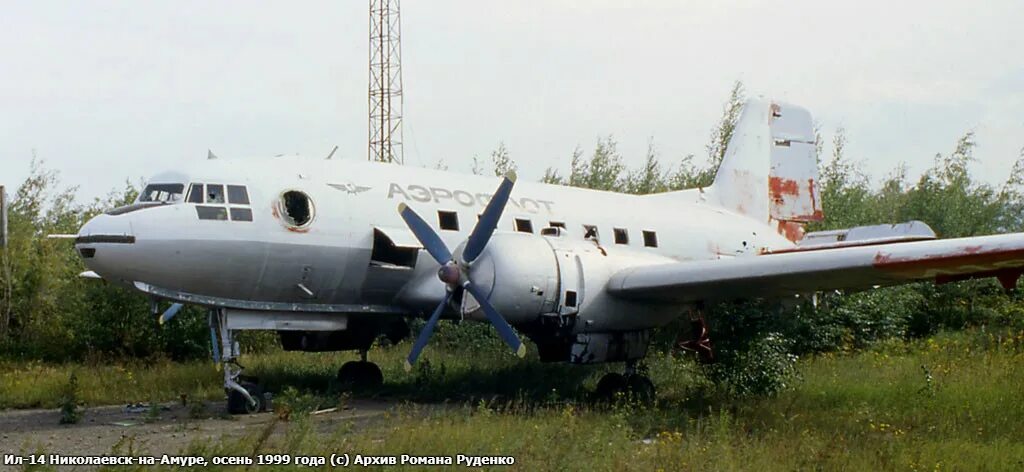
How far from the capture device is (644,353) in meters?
15.5

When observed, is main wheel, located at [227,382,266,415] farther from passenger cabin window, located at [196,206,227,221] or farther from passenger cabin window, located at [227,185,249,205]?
passenger cabin window, located at [227,185,249,205]

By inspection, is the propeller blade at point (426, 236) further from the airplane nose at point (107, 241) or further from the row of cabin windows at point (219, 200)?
the airplane nose at point (107, 241)

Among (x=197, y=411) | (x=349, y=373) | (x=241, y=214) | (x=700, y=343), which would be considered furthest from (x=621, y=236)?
(x=197, y=411)

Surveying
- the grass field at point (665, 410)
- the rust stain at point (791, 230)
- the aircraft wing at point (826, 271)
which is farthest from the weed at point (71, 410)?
the rust stain at point (791, 230)

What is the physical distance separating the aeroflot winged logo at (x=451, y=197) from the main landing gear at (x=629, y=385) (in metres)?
3.02

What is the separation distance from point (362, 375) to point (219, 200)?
5.05 meters

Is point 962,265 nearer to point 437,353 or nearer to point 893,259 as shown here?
point 893,259

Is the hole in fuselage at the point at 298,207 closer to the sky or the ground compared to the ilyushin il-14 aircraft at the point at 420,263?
closer to the sky

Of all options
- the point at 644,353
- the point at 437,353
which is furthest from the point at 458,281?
the point at 437,353

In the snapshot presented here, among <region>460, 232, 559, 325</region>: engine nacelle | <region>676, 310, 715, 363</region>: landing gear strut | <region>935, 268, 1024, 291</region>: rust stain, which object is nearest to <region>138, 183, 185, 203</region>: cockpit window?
<region>460, 232, 559, 325</region>: engine nacelle

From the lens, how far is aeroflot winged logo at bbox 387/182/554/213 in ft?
51.2

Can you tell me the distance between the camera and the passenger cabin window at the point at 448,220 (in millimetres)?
15656

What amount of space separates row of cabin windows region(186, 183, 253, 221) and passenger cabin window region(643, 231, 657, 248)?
22.7 feet

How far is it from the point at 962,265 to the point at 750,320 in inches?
147
